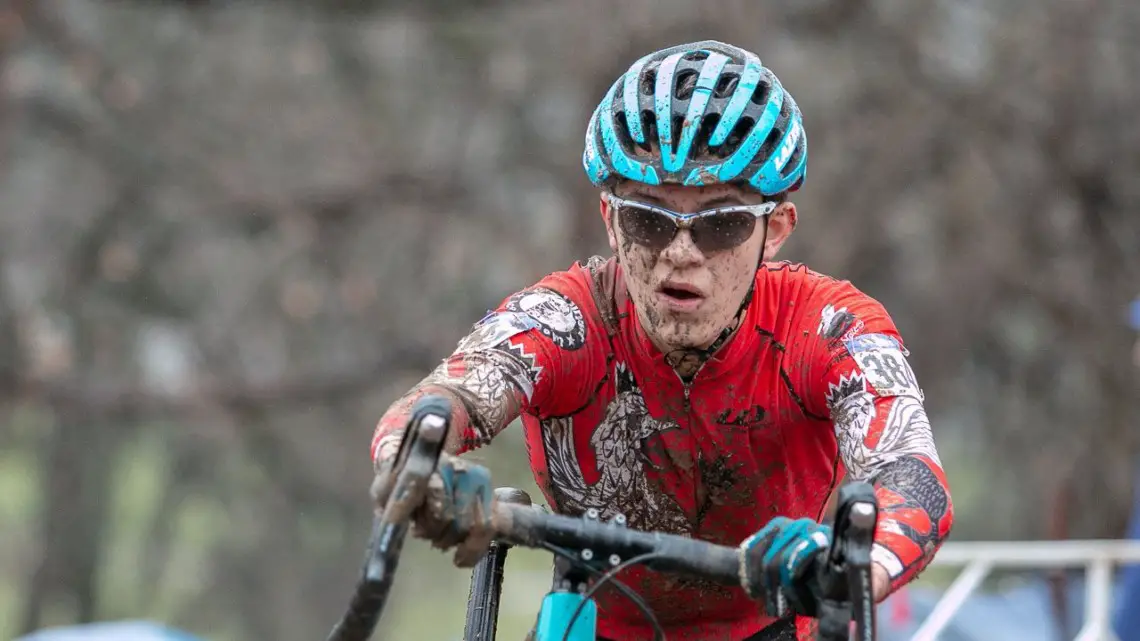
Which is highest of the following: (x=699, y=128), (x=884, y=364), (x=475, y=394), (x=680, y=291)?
(x=699, y=128)

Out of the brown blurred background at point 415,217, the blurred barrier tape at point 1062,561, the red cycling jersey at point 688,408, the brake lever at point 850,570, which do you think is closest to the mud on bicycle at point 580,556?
the brake lever at point 850,570

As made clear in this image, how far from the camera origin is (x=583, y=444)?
4.38 metres

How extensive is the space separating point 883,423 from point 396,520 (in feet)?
4.73

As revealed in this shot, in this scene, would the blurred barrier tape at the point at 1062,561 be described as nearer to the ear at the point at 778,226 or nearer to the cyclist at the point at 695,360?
the cyclist at the point at 695,360

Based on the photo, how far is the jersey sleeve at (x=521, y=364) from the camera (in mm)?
3793

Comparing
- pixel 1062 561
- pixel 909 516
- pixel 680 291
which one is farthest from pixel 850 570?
pixel 1062 561

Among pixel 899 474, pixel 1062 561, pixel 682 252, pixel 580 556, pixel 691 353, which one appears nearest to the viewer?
pixel 580 556

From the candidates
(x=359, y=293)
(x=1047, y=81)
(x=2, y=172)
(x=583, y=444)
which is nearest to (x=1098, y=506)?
(x=1047, y=81)

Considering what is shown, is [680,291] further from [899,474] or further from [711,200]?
[899,474]

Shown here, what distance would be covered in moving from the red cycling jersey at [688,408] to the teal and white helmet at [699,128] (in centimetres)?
38

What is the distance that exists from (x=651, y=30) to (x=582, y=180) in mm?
1622

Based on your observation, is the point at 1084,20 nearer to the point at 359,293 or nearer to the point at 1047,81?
the point at 1047,81

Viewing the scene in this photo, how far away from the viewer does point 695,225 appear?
398 cm

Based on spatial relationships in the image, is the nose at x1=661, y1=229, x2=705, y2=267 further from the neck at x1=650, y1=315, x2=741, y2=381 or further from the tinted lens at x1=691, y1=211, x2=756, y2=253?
the neck at x1=650, y1=315, x2=741, y2=381
